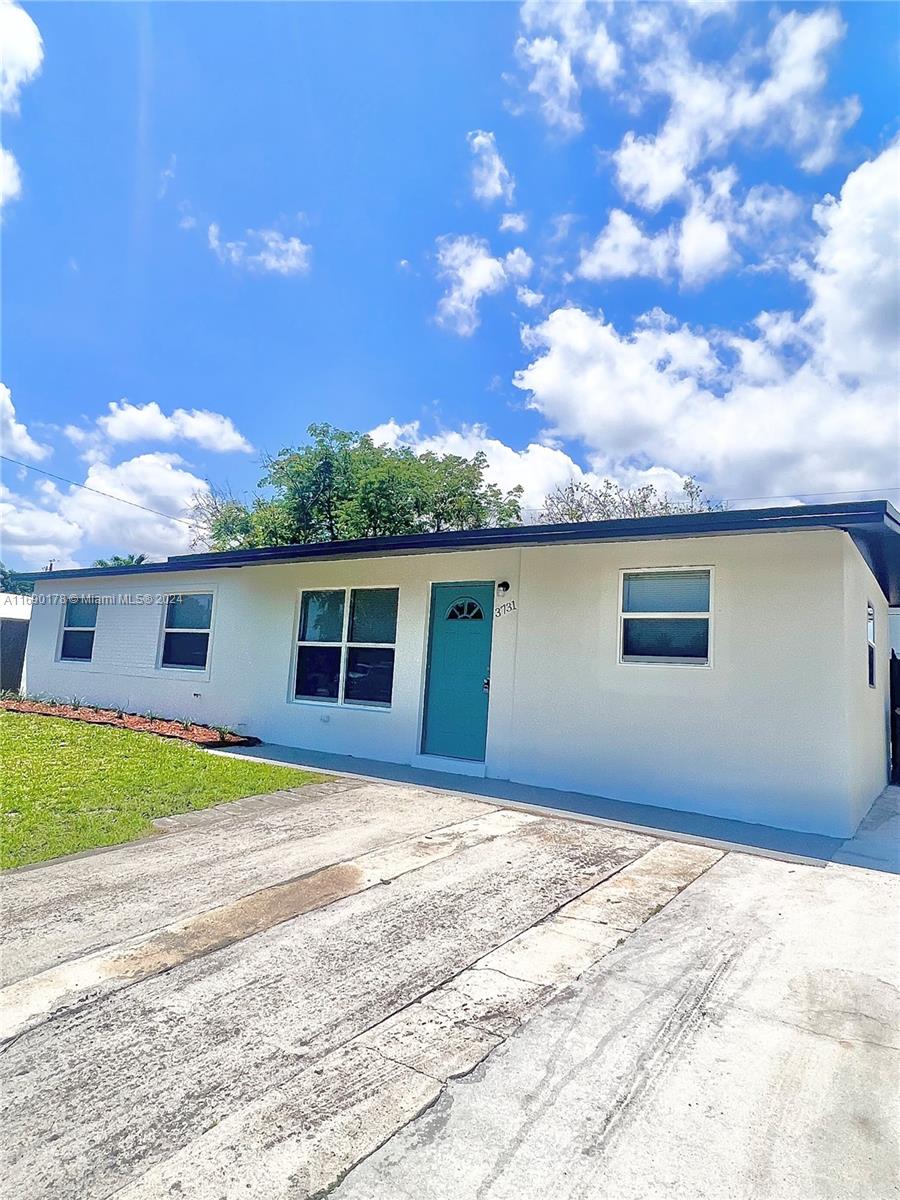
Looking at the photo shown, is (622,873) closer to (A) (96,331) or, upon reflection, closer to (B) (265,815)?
(B) (265,815)

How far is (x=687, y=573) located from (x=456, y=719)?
3.29m

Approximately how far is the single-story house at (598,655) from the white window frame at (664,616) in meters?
0.02

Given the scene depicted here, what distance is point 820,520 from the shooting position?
5254mm

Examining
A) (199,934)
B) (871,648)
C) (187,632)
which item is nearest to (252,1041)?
(199,934)

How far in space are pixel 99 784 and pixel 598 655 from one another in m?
5.24

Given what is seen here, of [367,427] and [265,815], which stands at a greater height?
[367,427]

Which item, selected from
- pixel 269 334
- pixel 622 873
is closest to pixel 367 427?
pixel 269 334

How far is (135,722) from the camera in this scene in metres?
10.6

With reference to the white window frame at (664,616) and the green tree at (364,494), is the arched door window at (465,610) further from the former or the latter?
the green tree at (364,494)

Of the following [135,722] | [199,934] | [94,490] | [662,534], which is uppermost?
[94,490]

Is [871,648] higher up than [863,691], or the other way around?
[871,648]

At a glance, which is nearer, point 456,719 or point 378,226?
point 456,719

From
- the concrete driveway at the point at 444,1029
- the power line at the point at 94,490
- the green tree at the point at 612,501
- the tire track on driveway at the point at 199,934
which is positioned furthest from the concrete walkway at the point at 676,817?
the green tree at the point at 612,501

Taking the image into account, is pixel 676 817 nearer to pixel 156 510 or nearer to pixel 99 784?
→ pixel 99 784
